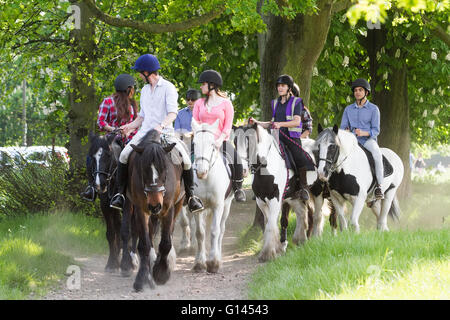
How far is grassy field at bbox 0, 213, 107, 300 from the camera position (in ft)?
25.7

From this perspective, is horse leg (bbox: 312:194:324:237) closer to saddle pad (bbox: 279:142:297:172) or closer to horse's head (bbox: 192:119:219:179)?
saddle pad (bbox: 279:142:297:172)

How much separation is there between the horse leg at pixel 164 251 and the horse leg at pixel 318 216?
3884mm

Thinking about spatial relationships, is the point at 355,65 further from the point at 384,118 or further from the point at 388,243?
the point at 388,243

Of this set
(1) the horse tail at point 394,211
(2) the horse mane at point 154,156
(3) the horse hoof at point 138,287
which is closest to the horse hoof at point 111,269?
(3) the horse hoof at point 138,287

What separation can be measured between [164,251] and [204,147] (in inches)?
61.4

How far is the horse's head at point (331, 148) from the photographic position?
993 centimetres

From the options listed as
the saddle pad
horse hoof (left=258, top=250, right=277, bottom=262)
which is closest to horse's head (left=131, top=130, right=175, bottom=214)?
horse hoof (left=258, top=250, right=277, bottom=262)

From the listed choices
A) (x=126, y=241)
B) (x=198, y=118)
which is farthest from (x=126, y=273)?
(x=198, y=118)

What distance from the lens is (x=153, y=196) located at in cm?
753

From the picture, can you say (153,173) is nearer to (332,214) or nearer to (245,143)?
(245,143)

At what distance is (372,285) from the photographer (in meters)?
6.38

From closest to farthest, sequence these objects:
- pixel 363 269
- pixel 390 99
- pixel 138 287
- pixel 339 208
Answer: pixel 363 269, pixel 138 287, pixel 339 208, pixel 390 99

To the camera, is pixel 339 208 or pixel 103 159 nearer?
pixel 103 159

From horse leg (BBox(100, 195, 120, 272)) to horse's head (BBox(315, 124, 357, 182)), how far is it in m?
3.49
